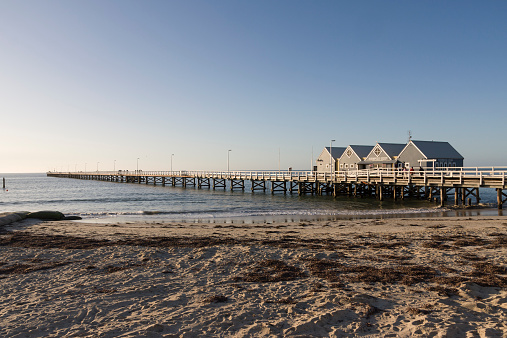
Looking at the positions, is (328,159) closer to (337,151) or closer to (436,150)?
(337,151)

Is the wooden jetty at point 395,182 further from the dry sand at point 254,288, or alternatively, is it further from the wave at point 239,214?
the dry sand at point 254,288

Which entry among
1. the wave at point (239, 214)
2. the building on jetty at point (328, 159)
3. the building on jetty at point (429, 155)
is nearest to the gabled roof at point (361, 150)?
the building on jetty at point (328, 159)

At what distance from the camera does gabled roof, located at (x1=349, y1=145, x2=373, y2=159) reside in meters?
48.5

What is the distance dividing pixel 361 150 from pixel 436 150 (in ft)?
35.8

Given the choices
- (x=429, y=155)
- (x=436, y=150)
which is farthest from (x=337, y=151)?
(x=429, y=155)

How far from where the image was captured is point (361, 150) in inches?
1944

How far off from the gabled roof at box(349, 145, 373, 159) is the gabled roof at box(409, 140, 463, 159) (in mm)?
8779

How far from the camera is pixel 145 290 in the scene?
6977mm

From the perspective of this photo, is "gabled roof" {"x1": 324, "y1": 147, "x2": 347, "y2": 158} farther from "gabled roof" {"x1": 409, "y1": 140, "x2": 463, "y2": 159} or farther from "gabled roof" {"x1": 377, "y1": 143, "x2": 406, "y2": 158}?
"gabled roof" {"x1": 409, "y1": 140, "x2": 463, "y2": 159}

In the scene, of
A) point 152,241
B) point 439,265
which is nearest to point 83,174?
point 152,241

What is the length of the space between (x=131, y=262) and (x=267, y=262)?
3.74 m

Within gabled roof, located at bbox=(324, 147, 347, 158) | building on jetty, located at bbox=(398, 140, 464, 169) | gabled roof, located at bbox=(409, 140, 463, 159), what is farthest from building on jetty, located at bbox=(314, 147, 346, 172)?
gabled roof, located at bbox=(409, 140, 463, 159)

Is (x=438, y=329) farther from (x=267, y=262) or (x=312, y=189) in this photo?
(x=312, y=189)

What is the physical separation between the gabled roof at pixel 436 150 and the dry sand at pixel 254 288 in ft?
100
